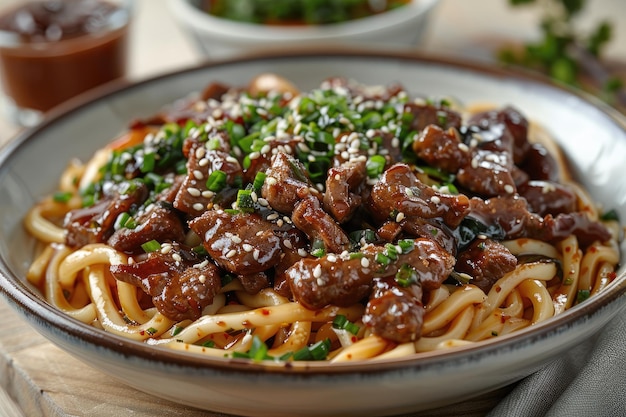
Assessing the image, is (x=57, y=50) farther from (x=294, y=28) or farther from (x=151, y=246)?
(x=151, y=246)

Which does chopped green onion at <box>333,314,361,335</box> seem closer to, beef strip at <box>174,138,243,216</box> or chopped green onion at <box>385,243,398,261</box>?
chopped green onion at <box>385,243,398,261</box>

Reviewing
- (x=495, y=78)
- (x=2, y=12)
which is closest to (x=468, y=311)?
(x=495, y=78)

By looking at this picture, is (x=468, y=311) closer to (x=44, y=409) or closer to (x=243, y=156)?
(x=243, y=156)

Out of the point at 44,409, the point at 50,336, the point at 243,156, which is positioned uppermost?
the point at 243,156

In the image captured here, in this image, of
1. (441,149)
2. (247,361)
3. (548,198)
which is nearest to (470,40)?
(548,198)

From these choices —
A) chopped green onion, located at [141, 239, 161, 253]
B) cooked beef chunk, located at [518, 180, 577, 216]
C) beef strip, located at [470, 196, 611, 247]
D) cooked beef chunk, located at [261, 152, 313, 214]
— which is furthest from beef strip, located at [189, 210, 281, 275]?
cooked beef chunk, located at [518, 180, 577, 216]

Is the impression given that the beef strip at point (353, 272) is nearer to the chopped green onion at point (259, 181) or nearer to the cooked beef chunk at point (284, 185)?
the cooked beef chunk at point (284, 185)
